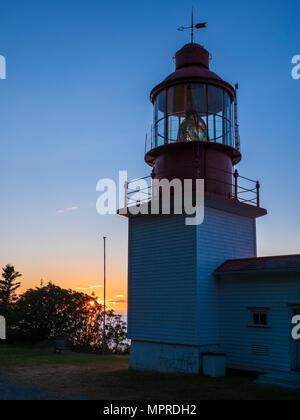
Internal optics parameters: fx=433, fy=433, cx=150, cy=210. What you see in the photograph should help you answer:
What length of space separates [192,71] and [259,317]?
8652 millimetres

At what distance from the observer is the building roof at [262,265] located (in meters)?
12.6

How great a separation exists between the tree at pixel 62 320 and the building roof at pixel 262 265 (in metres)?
11.8

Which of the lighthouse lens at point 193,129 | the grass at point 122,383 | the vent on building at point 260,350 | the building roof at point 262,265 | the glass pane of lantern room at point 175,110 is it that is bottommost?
the grass at point 122,383

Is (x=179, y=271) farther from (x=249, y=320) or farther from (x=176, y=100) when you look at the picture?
(x=176, y=100)

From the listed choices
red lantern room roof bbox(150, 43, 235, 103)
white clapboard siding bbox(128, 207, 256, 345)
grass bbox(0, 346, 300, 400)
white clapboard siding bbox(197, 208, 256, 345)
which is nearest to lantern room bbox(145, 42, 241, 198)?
red lantern room roof bbox(150, 43, 235, 103)

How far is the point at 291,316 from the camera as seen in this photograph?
1248 centimetres

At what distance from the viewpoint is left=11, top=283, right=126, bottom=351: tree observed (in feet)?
80.1

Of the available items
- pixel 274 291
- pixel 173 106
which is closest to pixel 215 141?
pixel 173 106

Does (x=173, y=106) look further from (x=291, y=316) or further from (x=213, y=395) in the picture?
Result: (x=213, y=395)

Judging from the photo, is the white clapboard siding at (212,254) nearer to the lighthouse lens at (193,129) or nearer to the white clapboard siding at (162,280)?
the white clapboard siding at (162,280)

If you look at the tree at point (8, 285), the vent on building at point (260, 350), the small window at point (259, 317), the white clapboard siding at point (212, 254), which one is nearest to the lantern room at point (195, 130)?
the white clapboard siding at point (212, 254)

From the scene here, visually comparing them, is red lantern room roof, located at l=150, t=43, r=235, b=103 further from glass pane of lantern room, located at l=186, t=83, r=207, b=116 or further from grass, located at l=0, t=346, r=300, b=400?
grass, located at l=0, t=346, r=300, b=400

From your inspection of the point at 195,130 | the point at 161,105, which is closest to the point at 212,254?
the point at 195,130

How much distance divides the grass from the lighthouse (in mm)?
1205
